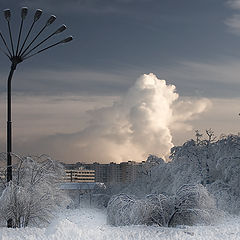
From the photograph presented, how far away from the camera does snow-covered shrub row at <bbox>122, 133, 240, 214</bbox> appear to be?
95.8 ft

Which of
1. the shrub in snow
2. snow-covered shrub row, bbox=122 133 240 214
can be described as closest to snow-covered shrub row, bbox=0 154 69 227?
the shrub in snow

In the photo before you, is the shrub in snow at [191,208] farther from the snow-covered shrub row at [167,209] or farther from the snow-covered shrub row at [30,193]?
the snow-covered shrub row at [30,193]

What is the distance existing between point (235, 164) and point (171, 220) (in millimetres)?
12928

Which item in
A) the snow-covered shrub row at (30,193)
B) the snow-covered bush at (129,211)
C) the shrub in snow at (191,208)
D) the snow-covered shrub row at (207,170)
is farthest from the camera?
the snow-covered shrub row at (207,170)

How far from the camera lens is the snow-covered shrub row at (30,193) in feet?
52.1

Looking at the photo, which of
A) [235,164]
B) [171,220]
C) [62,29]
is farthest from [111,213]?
[235,164]

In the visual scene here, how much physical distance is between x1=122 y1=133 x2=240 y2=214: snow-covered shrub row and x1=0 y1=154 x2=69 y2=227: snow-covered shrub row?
1108 cm

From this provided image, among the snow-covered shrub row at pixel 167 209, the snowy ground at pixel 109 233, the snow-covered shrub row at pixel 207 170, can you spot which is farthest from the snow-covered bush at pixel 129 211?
the snow-covered shrub row at pixel 207 170

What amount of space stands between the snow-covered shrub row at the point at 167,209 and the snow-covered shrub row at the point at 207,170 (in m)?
9.17

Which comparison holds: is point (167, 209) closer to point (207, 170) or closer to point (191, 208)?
point (191, 208)

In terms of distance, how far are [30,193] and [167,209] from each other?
5122 mm

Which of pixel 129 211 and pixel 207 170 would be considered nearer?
pixel 129 211

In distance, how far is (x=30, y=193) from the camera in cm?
1620

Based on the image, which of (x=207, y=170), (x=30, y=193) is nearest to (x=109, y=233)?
(x=30, y=193)
